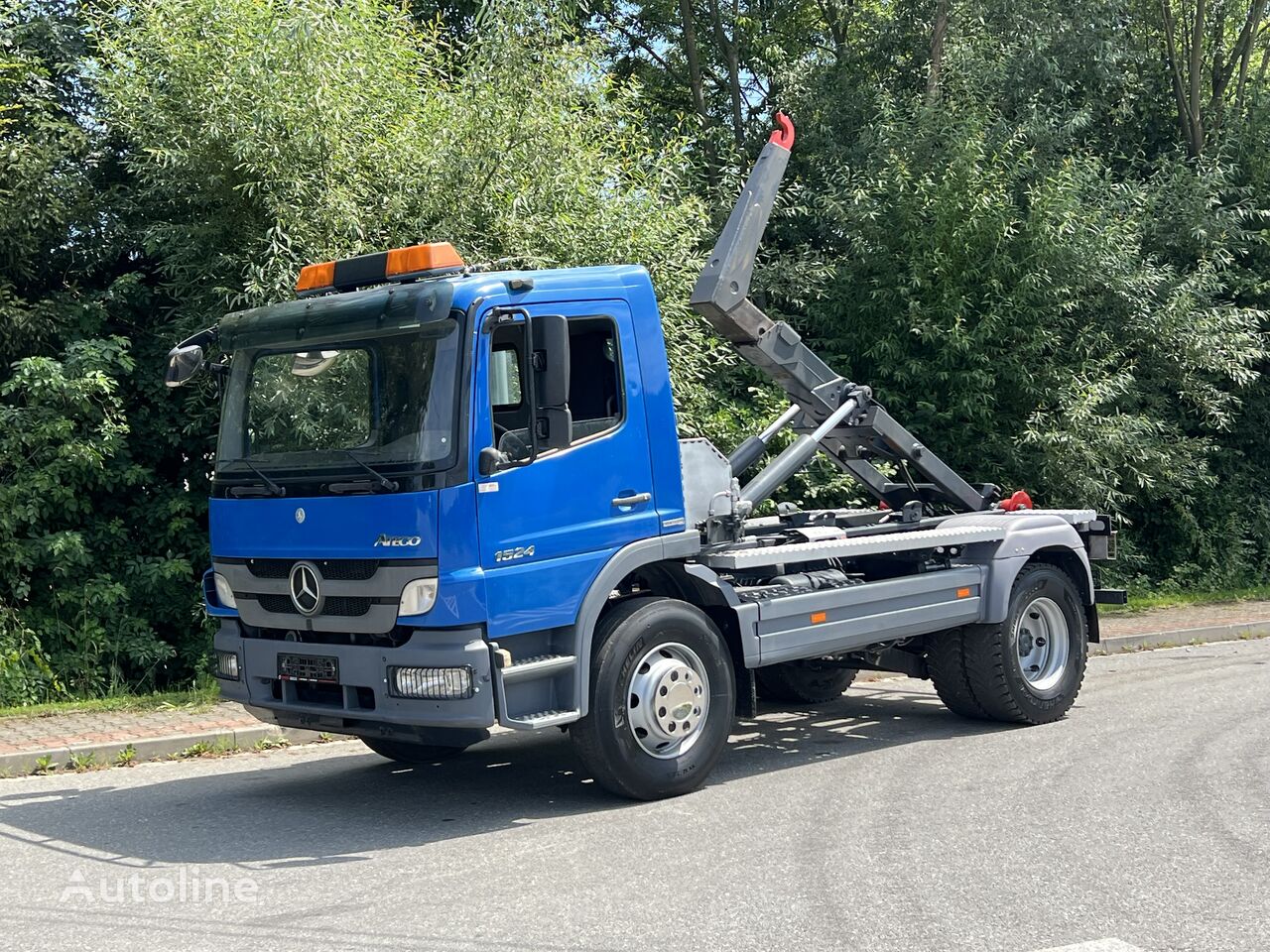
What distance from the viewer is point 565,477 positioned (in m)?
7.08

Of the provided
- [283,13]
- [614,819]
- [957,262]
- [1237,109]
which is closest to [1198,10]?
[1237,109]

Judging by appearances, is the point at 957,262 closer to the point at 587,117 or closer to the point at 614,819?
the point at 587,117

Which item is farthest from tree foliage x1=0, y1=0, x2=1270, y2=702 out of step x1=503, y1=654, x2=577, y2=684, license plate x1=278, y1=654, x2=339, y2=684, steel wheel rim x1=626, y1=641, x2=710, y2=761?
steel wheel rim x1=626, y1=641, x2=710, y2=761

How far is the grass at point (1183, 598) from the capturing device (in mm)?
17125

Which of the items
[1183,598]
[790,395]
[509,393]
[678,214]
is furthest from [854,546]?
[1183,598]

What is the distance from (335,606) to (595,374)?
1.87 meters

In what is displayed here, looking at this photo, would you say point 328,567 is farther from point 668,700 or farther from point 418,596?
point 668,700

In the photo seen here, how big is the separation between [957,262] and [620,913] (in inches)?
509

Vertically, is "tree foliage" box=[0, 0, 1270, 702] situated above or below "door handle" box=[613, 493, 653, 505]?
above

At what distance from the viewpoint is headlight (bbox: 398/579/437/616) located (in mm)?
6645

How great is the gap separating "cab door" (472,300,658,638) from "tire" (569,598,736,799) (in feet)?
1.20

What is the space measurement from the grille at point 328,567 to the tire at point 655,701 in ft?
4.17

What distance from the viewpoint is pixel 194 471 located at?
13242 millimetres

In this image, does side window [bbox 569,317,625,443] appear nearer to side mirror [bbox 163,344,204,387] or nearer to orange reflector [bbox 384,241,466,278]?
orange reflector [bbox 384,241,466,278]
